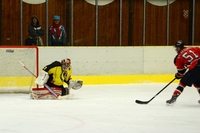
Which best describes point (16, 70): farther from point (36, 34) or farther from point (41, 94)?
point (36, 34)

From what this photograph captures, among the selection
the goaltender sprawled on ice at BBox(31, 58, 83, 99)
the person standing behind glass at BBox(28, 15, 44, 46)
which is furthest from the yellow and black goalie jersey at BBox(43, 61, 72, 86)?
the person standing behind glass at BBox(28, 15, 44, 46)

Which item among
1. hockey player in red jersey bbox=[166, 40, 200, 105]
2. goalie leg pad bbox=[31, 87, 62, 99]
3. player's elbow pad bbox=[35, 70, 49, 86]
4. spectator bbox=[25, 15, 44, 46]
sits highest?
spectator bbox=[25, 15, 44, 46]

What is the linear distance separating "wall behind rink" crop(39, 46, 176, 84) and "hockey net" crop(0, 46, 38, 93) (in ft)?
5.16

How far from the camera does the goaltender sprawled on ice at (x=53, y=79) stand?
9414mm

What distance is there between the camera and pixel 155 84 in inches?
488

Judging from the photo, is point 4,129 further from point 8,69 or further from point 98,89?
point 98,89

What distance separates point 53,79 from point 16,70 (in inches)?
34.4

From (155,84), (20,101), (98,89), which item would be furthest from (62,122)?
(155,84)

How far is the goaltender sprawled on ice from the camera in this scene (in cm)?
941

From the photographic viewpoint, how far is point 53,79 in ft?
31.4

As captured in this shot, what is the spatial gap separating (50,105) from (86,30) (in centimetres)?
619

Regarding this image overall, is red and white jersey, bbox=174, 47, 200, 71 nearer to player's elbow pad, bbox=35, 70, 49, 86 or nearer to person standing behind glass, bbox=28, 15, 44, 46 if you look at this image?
player's elbow pad, bbox=35, 70, 49, 86

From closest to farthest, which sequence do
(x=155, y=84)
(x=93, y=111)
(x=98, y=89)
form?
(x=93, y=111), (x=98, y=89), (x=155, y=84)

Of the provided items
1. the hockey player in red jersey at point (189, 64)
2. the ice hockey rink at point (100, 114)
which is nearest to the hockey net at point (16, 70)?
the ice hockey rink at point (100, 114)
